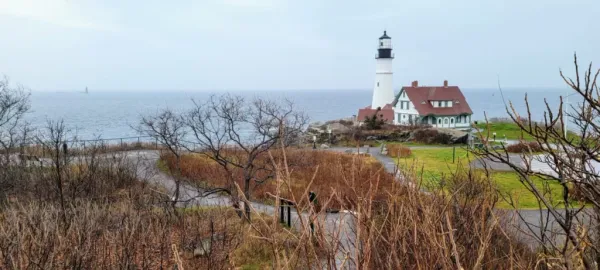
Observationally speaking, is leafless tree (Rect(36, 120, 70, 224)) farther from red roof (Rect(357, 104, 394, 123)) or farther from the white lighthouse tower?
the white lighthouse tower

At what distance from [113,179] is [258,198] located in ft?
13.8

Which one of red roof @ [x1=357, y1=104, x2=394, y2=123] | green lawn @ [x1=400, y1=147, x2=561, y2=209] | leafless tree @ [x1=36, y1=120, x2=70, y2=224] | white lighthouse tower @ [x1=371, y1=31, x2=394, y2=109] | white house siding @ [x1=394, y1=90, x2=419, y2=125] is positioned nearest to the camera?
leafless tree @ [x1=36, y1=120, x2=70, y2=224]

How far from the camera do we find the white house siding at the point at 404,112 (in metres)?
41.3

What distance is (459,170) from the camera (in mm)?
9438

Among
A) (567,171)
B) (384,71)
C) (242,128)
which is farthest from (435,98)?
(567,171)

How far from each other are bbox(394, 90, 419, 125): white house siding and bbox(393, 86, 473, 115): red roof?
1.47ft

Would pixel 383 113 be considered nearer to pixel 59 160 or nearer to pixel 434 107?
pixel 434 107

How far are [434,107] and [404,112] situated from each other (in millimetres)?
2710

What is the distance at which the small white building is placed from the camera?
4100 centimetres

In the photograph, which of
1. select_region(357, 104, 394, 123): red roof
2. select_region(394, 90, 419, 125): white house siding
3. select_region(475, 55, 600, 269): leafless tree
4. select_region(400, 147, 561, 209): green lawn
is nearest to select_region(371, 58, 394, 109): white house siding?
select_region(357, 104, 394, 123): red roof

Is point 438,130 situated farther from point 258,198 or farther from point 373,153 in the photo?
point 258,198

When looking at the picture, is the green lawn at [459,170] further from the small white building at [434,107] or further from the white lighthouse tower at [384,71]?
the white lighthouse tower at [384,71]

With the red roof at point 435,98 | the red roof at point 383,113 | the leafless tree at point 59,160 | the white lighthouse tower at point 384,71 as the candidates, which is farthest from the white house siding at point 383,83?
the leafless tree at point 59,160

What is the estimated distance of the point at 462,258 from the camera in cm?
364
